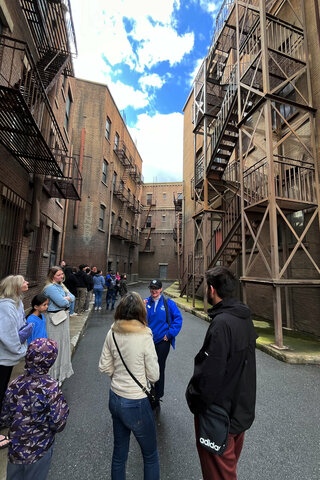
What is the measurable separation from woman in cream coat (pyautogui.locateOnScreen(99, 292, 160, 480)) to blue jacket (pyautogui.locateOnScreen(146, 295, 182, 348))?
1.21 meters

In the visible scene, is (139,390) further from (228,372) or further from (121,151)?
(121,151)

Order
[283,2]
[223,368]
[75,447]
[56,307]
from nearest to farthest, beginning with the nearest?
1. [223,368]
2. [75,447]
3. [56,307]
4. [283,2]

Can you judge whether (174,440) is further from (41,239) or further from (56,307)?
(41,239)

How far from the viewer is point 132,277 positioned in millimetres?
30016

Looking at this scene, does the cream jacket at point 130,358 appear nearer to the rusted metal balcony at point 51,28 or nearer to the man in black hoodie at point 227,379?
the man in black hoodie at point 227,379

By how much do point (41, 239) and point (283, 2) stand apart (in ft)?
43.0

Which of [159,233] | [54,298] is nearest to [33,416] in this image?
[54,298]

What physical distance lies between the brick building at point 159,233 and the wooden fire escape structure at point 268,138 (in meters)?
23.4

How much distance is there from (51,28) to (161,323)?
10.1 meters

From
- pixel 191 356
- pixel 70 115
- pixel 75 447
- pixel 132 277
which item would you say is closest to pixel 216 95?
pixel 70 115

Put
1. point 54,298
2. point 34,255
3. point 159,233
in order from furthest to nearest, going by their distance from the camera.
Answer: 1. point 159,233
2. point 34,255
3. point 54,298

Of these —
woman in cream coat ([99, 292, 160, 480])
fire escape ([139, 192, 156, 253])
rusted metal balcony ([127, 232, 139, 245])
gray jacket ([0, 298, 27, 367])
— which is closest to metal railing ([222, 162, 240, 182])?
woman in cream coat ([99, 292, 160, 480])

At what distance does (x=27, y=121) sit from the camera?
192 inches

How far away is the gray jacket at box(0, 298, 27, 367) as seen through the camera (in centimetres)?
258
